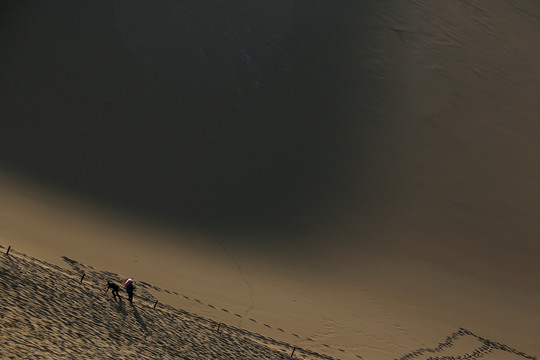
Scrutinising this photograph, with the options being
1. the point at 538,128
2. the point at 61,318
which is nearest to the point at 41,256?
the point at 61,318

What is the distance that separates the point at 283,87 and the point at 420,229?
5927mm

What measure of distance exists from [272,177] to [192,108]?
3.06 metres

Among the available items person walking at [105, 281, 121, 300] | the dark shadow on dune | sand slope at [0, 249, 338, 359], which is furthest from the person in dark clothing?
the dark shadow on dune

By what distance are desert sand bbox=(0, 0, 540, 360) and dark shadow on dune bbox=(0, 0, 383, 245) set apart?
0.05 meters

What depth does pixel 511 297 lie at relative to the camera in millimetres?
14492

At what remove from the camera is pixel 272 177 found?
1584 cm

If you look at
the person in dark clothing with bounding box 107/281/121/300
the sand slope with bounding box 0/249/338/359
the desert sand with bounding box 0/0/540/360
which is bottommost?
the sand slope with bounding box 0/249/338/359

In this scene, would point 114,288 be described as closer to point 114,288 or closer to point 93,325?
point 114,288

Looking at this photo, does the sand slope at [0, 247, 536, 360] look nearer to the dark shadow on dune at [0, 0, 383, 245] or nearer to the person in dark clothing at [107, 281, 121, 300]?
the person in dark clothing at [107, 281, 121, 300]

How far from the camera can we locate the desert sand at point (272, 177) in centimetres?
1183

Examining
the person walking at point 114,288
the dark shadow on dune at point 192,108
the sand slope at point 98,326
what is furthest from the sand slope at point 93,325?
the dark shadow on dune at point 192,108

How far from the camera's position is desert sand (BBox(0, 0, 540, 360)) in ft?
38.8

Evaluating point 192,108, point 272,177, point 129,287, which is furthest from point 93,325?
point 192,108

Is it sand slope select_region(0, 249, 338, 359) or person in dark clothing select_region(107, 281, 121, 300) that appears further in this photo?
person in dark clothing select_region(107, 281, 121, 300)
